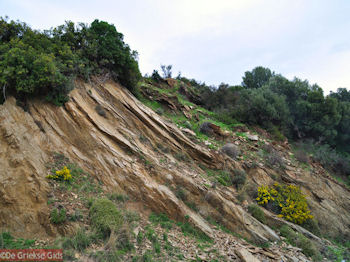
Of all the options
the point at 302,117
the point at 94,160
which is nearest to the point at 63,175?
the point at 94,160

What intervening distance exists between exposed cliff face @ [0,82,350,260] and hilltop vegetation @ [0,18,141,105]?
31.1 inches

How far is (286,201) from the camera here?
35.3ft

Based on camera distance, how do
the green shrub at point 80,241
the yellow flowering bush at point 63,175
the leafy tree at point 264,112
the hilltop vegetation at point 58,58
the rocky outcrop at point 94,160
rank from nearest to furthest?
the green shrub at point 80,241 < the rocky outcrop at point 94,160 < the yellow flowering bush at point 63,175 < the hilltop vegetation at point 58,58 < the leafy tree at point 264,112

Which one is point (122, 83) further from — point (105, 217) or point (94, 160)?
point (105, 217)

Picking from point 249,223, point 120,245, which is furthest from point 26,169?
point 249,223

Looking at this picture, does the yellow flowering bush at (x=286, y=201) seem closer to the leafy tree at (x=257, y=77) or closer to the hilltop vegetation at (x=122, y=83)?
the hilltop vegetation at (x=122, y=83)

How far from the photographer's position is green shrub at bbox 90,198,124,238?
18.8ft

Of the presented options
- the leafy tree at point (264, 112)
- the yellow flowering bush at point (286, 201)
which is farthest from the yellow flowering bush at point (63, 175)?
the leafy tree at point (264, 112)

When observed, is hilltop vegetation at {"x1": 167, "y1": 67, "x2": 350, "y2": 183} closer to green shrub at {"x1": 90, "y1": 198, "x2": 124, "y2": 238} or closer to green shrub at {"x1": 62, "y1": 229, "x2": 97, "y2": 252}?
green shrub at {"x1": 90, "y1": 198, "x2": 124, "y2": 238}

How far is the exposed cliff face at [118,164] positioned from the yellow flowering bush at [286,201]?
33.7 inches

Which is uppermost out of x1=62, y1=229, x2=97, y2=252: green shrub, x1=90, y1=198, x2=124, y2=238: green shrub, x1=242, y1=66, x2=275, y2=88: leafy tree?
x1=242, y1=66, x2=275, y2=88: leafy tree

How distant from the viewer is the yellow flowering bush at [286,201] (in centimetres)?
1001

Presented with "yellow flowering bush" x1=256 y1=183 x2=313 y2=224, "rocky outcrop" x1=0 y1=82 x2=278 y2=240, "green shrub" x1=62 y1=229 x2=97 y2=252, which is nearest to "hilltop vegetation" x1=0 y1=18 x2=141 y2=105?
"rocky outcrop" x1=0 y1=82 x2=278 y2=240

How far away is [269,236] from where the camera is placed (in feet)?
27.1
